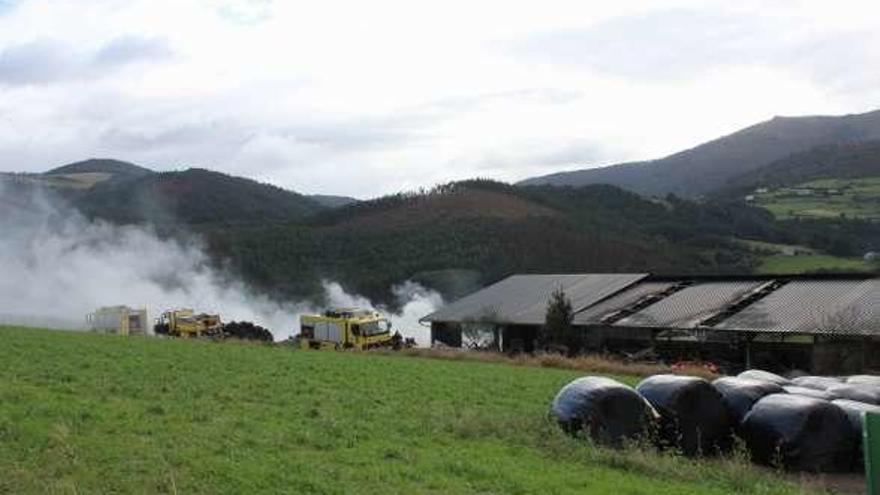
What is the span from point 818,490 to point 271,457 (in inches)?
259

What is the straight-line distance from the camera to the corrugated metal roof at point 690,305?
44.1 meters

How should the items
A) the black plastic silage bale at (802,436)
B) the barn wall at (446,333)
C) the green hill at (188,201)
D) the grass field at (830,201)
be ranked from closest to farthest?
1. the black plastic silage bale at (802,436)
2. the barn wall at (446,333)
3. the green hill at (188,201)
4. the grass field at (830,201)

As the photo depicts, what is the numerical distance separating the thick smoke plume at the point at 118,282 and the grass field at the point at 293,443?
51.9 meters

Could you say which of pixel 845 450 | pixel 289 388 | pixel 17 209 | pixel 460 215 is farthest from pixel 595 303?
pixel 17 209

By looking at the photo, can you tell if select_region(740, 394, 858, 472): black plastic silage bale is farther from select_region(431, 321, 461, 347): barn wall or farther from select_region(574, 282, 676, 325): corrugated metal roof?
select_region(431, 321, 461, 347): barn wall

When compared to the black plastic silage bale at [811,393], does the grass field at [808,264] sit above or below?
above

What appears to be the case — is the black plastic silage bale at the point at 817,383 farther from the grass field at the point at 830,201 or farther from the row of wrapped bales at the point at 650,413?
the grass field at the point at 830,201

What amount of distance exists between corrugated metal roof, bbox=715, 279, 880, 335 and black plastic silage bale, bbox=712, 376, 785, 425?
79.2ft

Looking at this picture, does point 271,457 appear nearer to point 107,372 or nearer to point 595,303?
point 107,372

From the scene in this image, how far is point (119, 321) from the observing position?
2431 inches

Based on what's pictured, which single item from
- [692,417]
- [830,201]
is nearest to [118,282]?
[692,417]

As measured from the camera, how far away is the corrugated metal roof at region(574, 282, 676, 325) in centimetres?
4822

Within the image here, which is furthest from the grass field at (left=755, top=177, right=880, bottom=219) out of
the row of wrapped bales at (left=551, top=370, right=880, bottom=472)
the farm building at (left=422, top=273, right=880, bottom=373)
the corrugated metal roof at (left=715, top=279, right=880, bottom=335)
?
the row of wrapped bales at (left=551, top=370, right=880, bottom=472)

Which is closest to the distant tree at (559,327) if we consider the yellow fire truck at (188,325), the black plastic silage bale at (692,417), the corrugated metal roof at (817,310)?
the corrugated metal roof at (817,310)
